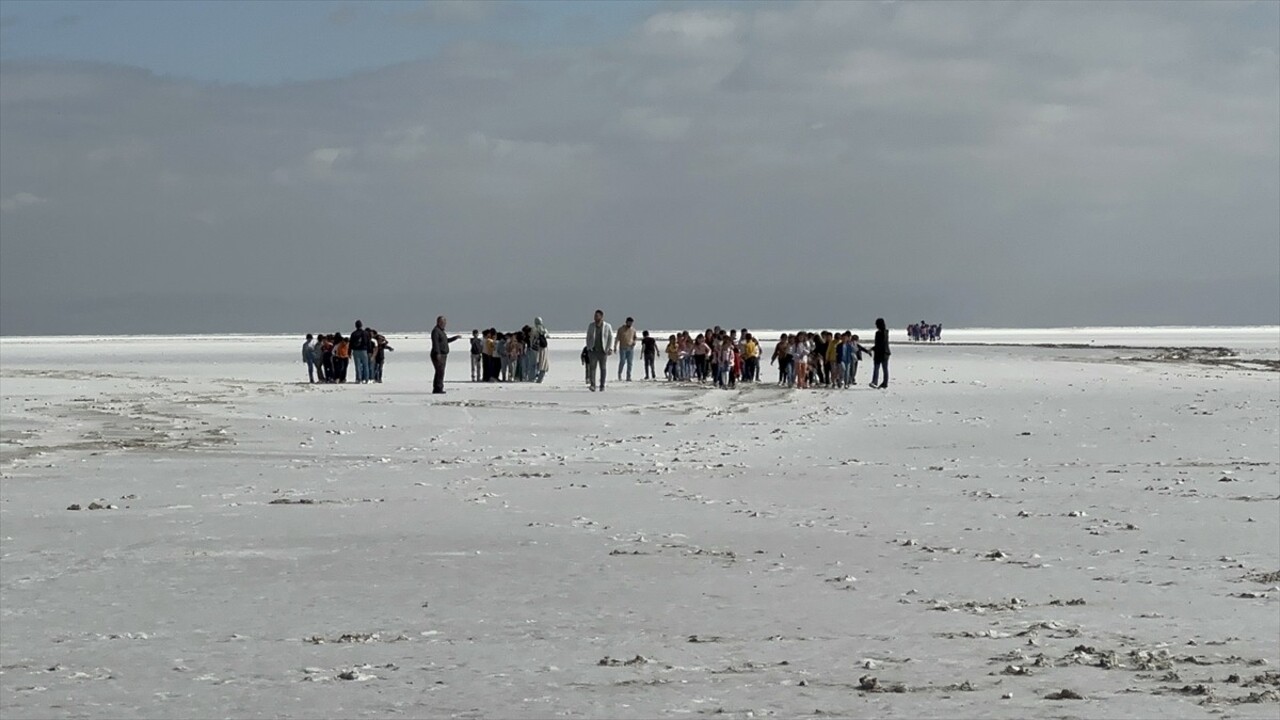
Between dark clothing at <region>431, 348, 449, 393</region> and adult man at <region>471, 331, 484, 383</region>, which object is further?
adult man at <region>471, 331, 484, 383</region>

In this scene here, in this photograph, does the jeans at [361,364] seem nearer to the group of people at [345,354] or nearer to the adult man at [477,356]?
the group of people at [345,354]

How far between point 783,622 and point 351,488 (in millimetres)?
8431

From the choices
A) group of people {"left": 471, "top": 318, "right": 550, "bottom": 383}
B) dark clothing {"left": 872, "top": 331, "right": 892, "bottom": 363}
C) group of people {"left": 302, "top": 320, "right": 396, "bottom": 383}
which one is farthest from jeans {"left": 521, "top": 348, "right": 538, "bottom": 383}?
dark clothing {"left": 872, "top": 331, "right": 892, "bottom": 363}

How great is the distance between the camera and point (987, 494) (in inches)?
652

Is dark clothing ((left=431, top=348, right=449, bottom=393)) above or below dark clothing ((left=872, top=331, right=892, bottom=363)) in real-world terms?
below

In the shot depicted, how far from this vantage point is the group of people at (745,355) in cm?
3888

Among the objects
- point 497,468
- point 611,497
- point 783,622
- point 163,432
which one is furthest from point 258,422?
point 783,622

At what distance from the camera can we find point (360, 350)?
4356cm

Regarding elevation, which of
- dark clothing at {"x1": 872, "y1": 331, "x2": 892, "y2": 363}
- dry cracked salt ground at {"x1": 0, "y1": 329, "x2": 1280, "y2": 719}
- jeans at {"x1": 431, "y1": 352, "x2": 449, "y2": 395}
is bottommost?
dry cracked salt ground at {"x1": 0, "y1": 329, "x2": 1280, "y2": 719}

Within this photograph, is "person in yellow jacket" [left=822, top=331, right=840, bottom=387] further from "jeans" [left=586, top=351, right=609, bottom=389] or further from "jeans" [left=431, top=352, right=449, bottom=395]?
"jeans" [left=431, top=352, right=449, bottom=395]

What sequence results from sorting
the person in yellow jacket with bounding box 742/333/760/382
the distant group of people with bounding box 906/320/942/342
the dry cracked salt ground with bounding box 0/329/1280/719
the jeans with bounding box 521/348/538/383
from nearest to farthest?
1. the dry cracked salt ground with bounding box 0/329/1280/719
2. the jeans with bounding box 521/348/538/383
3. the person in yellow jacket with bounding box 742/333/760/382
4. the distant group of people with bounding box 906/320/942/342

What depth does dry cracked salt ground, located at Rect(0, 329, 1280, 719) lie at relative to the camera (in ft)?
25.7

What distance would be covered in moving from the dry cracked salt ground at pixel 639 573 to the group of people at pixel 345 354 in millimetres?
18042

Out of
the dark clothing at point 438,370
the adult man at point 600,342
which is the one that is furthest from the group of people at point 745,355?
the dark clothing at point 438,370
